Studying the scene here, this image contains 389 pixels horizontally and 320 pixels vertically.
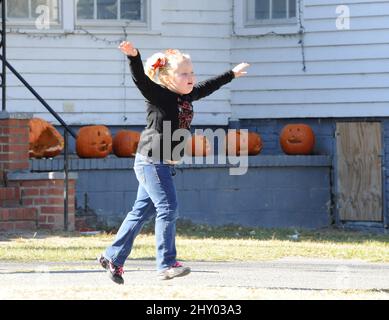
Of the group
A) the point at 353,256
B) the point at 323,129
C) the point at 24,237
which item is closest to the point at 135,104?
the point at 323,129

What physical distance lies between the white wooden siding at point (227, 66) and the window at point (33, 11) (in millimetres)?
222

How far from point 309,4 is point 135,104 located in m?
2.78

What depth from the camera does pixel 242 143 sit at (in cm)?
1620

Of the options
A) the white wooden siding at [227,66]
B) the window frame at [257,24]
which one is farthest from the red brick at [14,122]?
the window frame at [257,24]

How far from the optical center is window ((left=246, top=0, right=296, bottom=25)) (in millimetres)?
16989

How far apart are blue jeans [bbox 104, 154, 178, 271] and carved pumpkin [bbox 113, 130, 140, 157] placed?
6.82 m

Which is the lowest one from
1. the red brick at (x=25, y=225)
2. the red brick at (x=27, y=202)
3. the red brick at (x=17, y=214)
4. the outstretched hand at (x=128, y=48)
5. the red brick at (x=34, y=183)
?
the red brick at (x=25, y=225)

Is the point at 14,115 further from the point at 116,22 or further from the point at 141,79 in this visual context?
the point at 141,79

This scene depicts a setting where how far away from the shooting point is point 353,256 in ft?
39.7

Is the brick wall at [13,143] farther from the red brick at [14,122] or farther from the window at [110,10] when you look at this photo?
the window at [110,10]

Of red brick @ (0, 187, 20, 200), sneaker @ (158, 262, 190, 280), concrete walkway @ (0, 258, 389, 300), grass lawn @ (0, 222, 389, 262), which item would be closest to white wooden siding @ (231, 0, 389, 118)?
grass lawn @ (0, 222, 389, 262)

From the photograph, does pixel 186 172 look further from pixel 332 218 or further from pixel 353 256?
pixel 353 256

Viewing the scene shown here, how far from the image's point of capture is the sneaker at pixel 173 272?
343 inches

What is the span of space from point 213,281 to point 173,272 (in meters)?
0.76
